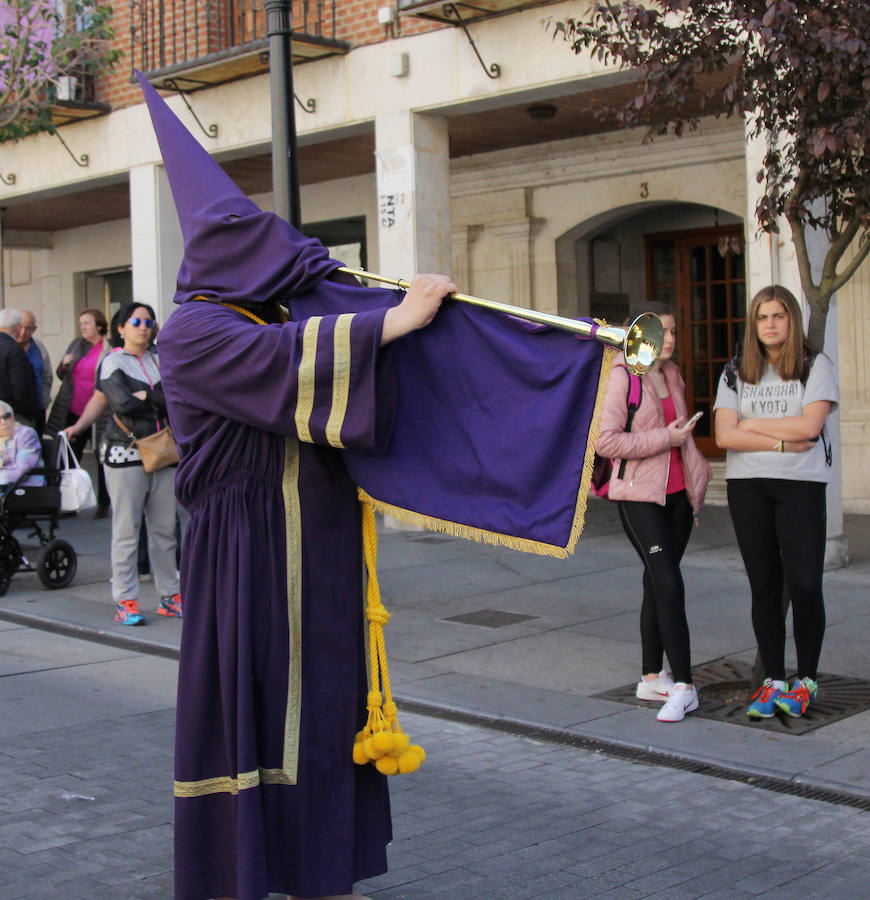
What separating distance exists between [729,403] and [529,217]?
9.36m

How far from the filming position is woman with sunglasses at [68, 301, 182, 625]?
8070 millimetres

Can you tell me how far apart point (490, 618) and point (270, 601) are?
4.89 meters

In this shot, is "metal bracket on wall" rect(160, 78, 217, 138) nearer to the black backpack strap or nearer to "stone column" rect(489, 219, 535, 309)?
"stone column" rect(489, 219, 535, 309)

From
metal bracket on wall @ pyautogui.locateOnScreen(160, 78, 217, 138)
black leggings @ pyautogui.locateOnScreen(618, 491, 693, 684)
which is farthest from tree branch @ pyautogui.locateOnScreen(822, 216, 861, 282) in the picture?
metal bracket on wall @ pyautogui.locateOnScreen(160, 78, 217, 138)

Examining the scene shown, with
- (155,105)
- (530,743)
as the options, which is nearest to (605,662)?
(530,743)

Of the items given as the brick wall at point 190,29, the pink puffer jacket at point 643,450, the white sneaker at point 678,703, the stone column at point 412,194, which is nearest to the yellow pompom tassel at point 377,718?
the pink puffer jacket at point 643,450

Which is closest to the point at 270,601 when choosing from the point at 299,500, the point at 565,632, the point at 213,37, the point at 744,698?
the point at 299,500

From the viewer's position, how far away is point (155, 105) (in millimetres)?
3719

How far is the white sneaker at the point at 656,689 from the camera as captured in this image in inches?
238

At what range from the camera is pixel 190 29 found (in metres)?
13.7

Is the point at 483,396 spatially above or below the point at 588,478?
above

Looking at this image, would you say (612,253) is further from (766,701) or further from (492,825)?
(492,825)

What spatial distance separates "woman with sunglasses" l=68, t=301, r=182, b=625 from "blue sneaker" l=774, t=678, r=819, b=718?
13.7 feet

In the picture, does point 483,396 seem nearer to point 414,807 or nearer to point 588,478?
point 588,478
